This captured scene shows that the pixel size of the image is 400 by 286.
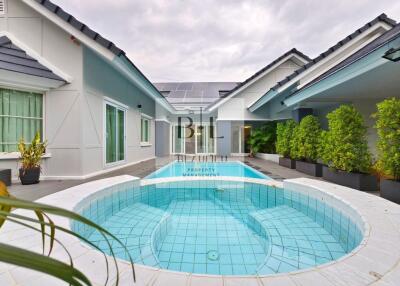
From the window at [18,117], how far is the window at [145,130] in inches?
249

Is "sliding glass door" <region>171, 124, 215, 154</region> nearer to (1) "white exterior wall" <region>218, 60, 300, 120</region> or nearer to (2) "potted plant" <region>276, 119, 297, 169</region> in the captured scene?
(1) "white exterior wall" <region>218, 60, 300, 120</region>

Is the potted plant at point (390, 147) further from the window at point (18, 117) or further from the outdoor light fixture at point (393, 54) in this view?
the window at point (18, 117)

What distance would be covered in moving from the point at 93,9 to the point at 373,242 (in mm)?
13273

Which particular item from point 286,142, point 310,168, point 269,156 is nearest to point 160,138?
point 269,156

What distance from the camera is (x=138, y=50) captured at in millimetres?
19156

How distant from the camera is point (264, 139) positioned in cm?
1443

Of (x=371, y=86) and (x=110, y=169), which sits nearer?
(x=371, y=86)

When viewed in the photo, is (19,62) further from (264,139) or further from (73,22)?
(264,139)

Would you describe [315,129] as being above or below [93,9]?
below

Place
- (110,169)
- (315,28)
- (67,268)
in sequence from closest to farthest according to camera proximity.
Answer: (67,268) < (110,169) < (315,28)

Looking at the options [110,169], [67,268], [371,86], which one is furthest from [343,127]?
[110,169]

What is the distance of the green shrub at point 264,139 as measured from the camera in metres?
14.4

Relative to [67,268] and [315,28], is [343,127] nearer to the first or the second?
[67,268]

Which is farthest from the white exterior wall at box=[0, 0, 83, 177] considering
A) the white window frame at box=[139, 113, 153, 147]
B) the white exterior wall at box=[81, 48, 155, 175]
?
the white window frame at box=[139, 113, 153, 147]
